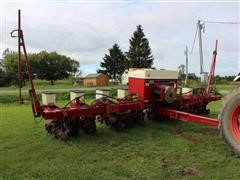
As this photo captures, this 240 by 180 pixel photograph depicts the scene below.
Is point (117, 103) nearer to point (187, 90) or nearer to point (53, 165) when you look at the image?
point (53, 165)

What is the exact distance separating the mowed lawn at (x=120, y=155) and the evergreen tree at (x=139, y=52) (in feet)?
174

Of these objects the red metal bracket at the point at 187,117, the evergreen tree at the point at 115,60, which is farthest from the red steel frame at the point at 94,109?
the evergreen tree at the point at 115,60

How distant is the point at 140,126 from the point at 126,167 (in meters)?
2.92

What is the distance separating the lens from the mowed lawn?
4469 millimetres

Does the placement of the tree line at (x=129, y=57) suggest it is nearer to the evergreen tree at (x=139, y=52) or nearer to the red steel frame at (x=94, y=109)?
the evergreen tree at (x=139, y=52)

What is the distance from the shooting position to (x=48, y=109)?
20.4ft

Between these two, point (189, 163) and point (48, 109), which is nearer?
point (189, 163)

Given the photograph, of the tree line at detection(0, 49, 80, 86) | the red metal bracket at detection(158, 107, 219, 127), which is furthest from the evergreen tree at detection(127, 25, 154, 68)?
the red metal bracket at detection(158, 107, 219, 127)

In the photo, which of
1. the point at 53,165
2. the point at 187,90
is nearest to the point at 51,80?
the point at 187,90

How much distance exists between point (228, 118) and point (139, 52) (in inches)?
2290

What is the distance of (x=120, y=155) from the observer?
538 cm

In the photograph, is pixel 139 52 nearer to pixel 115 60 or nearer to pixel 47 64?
pixel 115 60

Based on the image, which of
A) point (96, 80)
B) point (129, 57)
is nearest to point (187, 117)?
point (96, 80)

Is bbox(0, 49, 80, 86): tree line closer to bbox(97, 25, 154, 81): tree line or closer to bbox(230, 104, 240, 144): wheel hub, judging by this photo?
bbox(97, 25, 154, 81): tree line
